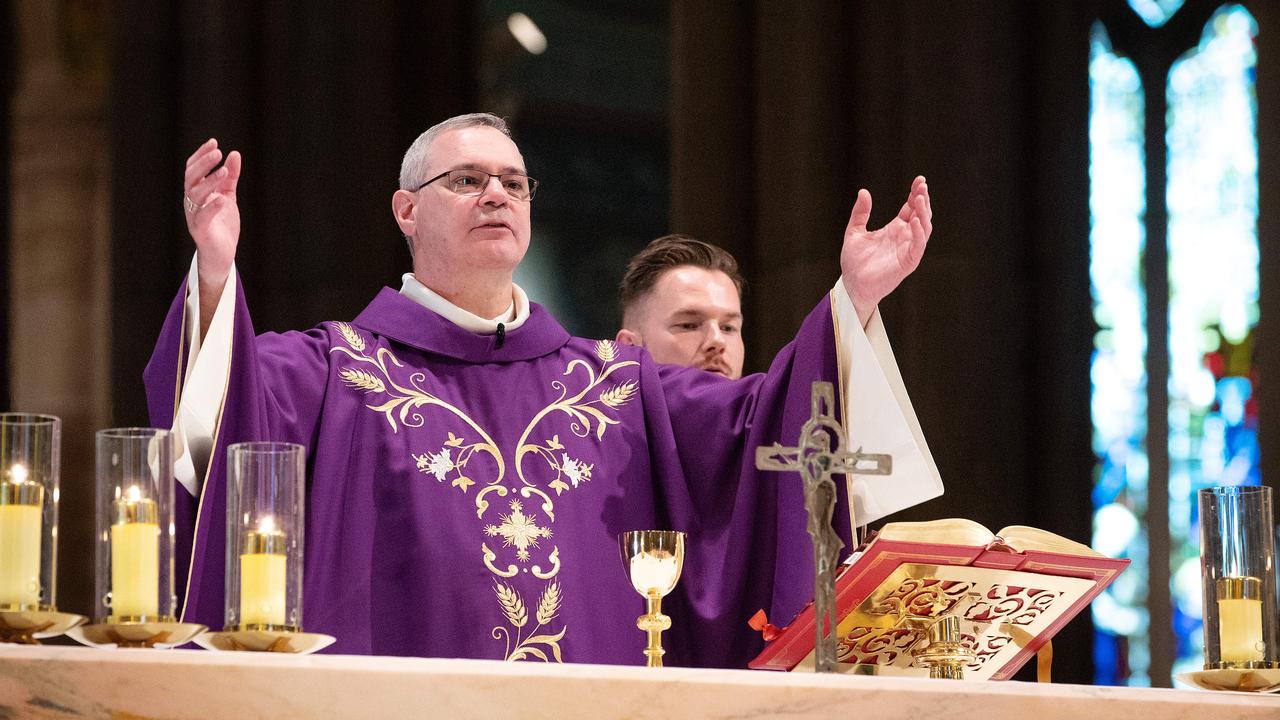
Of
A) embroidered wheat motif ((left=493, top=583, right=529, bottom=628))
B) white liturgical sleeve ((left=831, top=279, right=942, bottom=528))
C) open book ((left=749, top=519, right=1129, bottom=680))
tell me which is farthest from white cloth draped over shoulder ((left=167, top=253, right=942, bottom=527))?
embroidered wheat motif ((left=493, top=583, right=529, bottom=628))

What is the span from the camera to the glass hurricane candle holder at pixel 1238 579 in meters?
3.01

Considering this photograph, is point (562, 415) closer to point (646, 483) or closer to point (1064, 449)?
point (646, 483)

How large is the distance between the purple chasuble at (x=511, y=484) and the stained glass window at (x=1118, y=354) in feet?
12.2

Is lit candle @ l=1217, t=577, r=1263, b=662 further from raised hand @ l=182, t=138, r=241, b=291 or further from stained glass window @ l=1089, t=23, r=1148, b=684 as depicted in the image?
stained glass window @ l=1089, t=23, r=1148, b=684

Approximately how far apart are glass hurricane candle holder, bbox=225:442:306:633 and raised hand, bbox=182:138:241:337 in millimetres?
974

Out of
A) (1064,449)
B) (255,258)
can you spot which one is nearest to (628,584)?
(1064,449)

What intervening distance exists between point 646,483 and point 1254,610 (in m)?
1.76

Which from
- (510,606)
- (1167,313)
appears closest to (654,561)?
(510,606)

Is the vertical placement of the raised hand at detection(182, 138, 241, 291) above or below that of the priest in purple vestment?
above

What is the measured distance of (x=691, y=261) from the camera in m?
5.72

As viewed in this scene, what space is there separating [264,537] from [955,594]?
1293 mm

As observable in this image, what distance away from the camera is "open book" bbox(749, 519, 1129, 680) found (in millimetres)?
3229

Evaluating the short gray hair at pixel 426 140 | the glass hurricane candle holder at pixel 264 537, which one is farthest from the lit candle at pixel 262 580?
the short gray hair at pixel 426 140

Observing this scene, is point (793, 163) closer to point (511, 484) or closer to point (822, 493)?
point (511, 484)
